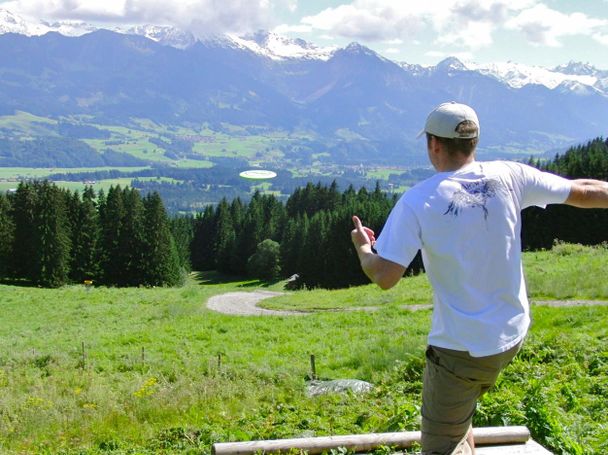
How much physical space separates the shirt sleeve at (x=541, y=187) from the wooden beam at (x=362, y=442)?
3065 mm

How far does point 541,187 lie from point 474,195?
0.78 m

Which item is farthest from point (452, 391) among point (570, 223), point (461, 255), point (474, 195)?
point (570, 223)

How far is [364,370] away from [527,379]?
15.4 feet

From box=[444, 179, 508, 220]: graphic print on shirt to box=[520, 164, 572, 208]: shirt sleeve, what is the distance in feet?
1.39

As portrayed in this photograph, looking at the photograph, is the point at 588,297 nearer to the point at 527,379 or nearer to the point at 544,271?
the point at 544,271

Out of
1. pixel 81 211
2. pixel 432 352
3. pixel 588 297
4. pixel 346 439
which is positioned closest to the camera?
pixel 432 352

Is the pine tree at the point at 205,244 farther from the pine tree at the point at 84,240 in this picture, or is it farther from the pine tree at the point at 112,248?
the pine tree at the point at 84,240

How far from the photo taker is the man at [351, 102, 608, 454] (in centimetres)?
396

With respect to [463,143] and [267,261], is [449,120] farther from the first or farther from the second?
[267,261]

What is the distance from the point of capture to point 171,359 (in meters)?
18.5

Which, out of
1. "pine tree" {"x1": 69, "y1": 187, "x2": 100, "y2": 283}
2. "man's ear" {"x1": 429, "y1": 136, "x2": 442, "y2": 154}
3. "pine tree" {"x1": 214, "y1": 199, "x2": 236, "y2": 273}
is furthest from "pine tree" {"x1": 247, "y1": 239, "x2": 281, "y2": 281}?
"man's ear" {"x1": 429, "y1": 136, "x2": 442, "y2": 154}

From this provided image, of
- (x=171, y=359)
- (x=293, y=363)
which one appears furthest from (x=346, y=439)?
(x=171, y=359)

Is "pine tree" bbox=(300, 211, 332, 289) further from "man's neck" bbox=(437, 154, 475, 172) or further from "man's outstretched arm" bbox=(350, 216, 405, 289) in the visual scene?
"man's outstretched arm" bbox=(350, 216, 405, 289)

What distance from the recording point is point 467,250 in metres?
3.97
